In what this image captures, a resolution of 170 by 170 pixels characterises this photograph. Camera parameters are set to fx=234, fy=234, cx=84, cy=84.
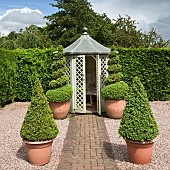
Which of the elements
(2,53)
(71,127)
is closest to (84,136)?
(71,127)

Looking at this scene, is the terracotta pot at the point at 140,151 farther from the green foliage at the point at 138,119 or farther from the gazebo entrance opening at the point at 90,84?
the gazebo entrance opening at the point at 90,84

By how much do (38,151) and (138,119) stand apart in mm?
1791

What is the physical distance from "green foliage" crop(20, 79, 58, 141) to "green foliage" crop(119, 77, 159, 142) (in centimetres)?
127

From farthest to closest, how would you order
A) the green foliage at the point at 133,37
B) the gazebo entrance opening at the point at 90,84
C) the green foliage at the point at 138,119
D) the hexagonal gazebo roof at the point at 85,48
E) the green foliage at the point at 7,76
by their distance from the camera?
the green foliage at the point at 133,37
the gazebo entrance opening at the point at 90,84
the green foliage at the point at 7,76
the hexagonal gazebo roof at the point at 85,48
the green foliage at the point at 138,119

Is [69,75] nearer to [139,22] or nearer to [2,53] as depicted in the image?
[2,53]

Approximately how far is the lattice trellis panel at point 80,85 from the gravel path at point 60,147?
101 cm

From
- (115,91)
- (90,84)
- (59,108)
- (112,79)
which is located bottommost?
(59,108)

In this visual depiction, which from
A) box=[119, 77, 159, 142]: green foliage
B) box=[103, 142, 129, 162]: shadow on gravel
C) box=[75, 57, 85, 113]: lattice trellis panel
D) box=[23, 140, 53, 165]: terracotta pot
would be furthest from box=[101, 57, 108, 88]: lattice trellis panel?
box=[23, 140, 53, 165]: terracotta pot

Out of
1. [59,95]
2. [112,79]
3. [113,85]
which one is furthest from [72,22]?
[59,95]

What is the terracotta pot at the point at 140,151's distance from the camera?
3939mm

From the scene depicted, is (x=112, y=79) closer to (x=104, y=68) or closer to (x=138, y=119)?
(x=104, y=68)

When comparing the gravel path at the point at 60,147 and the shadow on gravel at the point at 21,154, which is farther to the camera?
the shadow on gravel at the point at 21,154

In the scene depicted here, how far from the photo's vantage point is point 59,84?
753 centimetres

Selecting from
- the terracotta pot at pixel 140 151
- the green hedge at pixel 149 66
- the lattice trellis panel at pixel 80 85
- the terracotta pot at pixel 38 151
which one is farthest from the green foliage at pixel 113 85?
the terracotta pot at pixel 38 151
